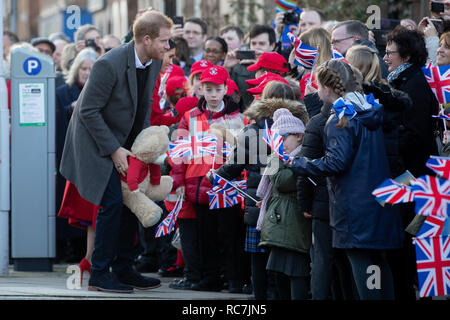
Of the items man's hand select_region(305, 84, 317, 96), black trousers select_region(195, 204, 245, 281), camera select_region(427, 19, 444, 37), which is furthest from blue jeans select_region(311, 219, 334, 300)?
camera select_region(427, 19, 444, 37)

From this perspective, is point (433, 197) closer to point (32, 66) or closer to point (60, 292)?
point (60, 292)

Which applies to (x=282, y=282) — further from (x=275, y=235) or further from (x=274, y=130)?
(x=274, y=130)

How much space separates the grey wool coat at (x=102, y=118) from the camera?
325 inches

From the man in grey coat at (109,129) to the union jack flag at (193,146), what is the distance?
38.4 inches

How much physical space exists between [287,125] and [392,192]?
1643mm

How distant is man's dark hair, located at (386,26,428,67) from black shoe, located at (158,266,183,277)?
12.5 ft

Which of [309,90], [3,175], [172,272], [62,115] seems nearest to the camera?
[309,90]

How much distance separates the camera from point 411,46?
311 inches

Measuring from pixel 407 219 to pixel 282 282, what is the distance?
1076 mm

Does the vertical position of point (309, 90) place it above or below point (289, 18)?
below

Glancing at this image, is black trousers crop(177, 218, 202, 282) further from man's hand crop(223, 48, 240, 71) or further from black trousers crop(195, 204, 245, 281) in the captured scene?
man's hand crop(223, 48, 240, 71)

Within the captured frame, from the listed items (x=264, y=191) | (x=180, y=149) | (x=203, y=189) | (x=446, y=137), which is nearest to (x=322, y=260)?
(x=264, y=191)

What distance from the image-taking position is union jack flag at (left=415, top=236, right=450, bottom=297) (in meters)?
6.45

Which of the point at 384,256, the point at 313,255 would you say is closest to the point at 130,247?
the point at 313,255
